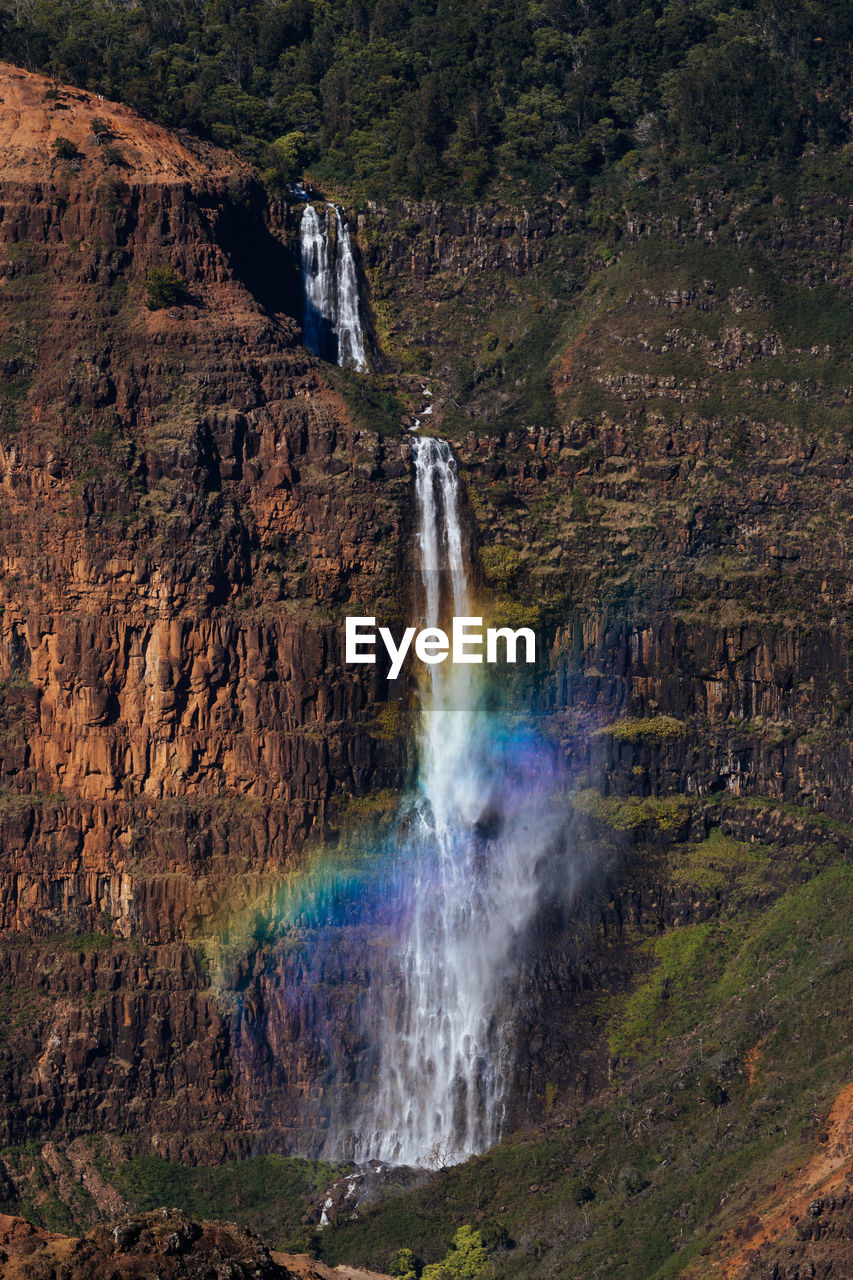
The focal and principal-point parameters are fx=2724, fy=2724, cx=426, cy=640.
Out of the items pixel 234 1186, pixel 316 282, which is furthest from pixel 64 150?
pixel 234 1186

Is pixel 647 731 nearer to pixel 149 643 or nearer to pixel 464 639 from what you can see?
pixel 464 639

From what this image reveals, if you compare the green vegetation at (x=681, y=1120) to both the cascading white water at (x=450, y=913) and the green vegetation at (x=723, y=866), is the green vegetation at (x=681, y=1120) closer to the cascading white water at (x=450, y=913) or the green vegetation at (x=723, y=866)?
the green vegetation at (x=723, y=866)

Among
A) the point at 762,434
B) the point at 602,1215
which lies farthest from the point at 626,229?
the point at 602,1215

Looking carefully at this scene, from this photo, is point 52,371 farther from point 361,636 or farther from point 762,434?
point 762,434

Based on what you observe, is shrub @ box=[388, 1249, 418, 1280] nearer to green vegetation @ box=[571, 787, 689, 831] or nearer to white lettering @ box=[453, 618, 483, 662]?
green vegetation @ box=[571, 787, 689, 831]

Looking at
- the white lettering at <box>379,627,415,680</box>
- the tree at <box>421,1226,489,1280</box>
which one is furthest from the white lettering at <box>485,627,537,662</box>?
the tree at <box>421,1226,489,1280</box>

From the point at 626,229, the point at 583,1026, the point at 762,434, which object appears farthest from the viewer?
the point at 626,229
